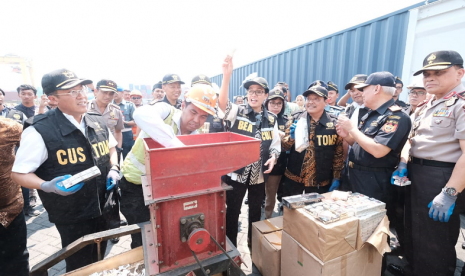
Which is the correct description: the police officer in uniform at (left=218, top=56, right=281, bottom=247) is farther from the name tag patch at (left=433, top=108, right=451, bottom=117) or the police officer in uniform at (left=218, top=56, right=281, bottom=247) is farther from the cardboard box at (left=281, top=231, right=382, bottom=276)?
the name tag patch at (left=433, top=108, right=451, bottom=117)

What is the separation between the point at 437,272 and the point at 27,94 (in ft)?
23.3

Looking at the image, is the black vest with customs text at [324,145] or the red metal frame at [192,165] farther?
the black vest with customs text at [324,145]

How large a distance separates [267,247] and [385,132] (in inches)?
60.4

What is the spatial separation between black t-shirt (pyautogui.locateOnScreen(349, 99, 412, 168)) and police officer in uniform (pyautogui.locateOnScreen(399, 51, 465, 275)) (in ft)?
0.65

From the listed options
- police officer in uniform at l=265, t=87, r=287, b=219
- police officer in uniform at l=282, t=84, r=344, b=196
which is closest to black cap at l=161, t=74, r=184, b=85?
police officer in uniform at l=265, t=87, r=287, b=219

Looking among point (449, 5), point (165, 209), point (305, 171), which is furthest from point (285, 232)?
point (449, 5)

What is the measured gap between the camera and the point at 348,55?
195 inches

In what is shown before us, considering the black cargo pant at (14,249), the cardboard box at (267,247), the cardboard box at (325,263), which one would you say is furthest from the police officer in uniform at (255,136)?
the black cargo pant at (14,249)

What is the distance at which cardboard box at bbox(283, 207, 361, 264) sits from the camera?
149 centimetres

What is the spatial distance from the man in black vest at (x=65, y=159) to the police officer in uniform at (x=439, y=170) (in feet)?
9.18

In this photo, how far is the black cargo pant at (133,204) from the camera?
196 cm

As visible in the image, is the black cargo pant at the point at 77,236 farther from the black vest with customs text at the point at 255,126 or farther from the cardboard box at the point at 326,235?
the cardboard box at the point at 326,235

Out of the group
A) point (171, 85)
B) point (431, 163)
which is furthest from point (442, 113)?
point (171, 85)

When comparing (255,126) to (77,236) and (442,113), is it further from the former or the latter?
(77,236)
